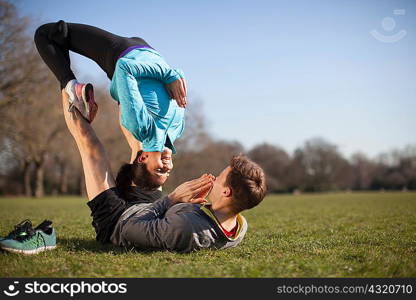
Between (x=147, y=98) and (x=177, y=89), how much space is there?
1.45 ft

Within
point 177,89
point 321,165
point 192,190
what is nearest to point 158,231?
point 192,190

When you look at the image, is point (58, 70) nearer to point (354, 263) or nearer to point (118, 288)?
point (118, 288)

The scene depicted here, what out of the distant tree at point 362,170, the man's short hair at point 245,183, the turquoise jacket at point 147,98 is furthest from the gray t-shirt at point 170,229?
the distant tree at point 362,170

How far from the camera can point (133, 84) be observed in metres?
4.39

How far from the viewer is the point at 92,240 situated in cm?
449

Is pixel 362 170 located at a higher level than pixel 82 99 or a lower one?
lower

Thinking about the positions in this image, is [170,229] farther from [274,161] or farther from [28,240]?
[274,161]

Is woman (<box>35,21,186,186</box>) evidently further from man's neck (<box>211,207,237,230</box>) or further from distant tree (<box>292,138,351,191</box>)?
distant tree (<box>292,138,351,191</box>)

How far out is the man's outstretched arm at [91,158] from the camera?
3.83 m

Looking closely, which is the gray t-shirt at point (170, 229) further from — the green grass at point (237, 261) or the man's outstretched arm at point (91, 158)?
the man's outstretched arm at point (91, 158)

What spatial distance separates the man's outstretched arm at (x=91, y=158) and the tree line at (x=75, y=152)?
49.6 ft

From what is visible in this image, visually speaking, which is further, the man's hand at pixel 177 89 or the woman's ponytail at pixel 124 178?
the man's hand at pixel 177 89

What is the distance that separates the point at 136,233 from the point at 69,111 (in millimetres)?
1725

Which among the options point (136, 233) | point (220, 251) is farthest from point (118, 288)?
point (220, 251)
